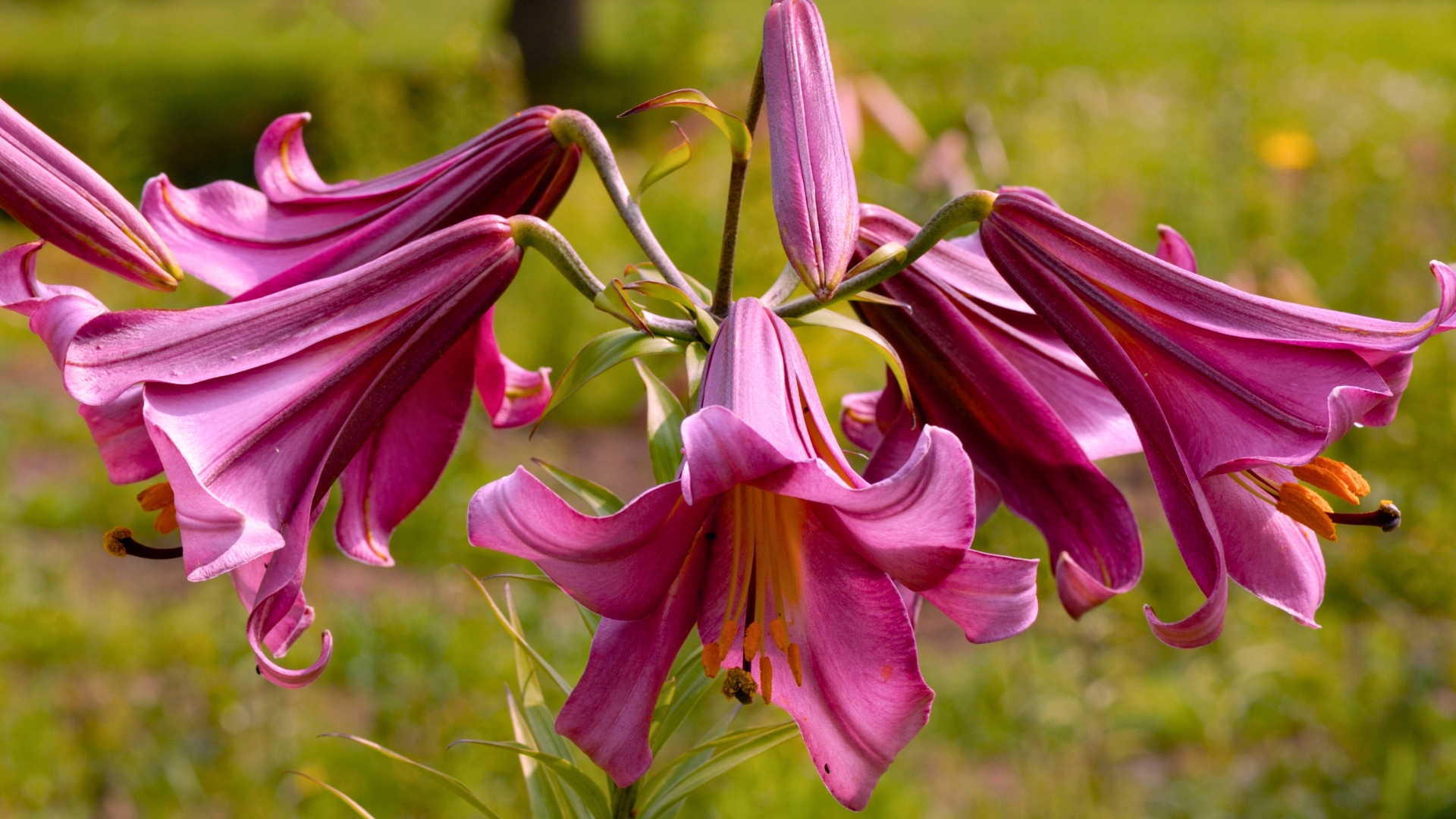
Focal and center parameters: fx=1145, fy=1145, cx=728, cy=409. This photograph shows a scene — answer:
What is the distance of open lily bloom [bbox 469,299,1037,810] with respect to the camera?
67 centimetres

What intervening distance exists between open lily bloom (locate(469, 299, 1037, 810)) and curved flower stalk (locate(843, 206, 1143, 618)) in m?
0.17

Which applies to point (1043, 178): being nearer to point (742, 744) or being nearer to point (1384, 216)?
point (1384, 216)

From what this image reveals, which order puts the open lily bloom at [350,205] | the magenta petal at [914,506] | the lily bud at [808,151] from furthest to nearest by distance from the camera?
the open lily bloom at [350,205] → the lily bud at [808,151] → the magenta petal at [914,506]

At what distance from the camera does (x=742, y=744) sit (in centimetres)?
102

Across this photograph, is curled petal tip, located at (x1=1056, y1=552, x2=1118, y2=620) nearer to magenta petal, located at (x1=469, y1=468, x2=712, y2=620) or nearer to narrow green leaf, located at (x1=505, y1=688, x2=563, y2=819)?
magenta petal, located at (x1=469, y1=468, x2=712, y2=620)

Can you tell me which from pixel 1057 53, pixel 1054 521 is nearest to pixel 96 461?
pixel 1054 521

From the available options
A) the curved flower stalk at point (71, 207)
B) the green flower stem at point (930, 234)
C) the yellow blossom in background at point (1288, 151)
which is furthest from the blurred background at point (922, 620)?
the curved flower stalk at point (71, 207)

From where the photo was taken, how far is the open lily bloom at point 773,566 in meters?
0.67

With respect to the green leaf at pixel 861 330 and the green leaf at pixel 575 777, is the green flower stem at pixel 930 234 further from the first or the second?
the green leaf at pixel 575 777

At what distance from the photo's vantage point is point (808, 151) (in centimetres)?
80

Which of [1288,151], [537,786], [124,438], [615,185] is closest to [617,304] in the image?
[615,185]

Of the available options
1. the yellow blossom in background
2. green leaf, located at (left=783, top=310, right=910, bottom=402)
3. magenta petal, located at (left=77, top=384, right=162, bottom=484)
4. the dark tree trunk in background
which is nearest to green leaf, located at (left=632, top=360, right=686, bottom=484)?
green leaf, located at (left=783, top=310, right=910, bottom=402)

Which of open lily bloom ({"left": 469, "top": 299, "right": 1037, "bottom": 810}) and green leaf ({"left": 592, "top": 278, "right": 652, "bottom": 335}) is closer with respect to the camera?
open lily bloom ({"left": 469, "top": 299, "right": 1037, "bottom": 810})

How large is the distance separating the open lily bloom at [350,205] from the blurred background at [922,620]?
1.49m
